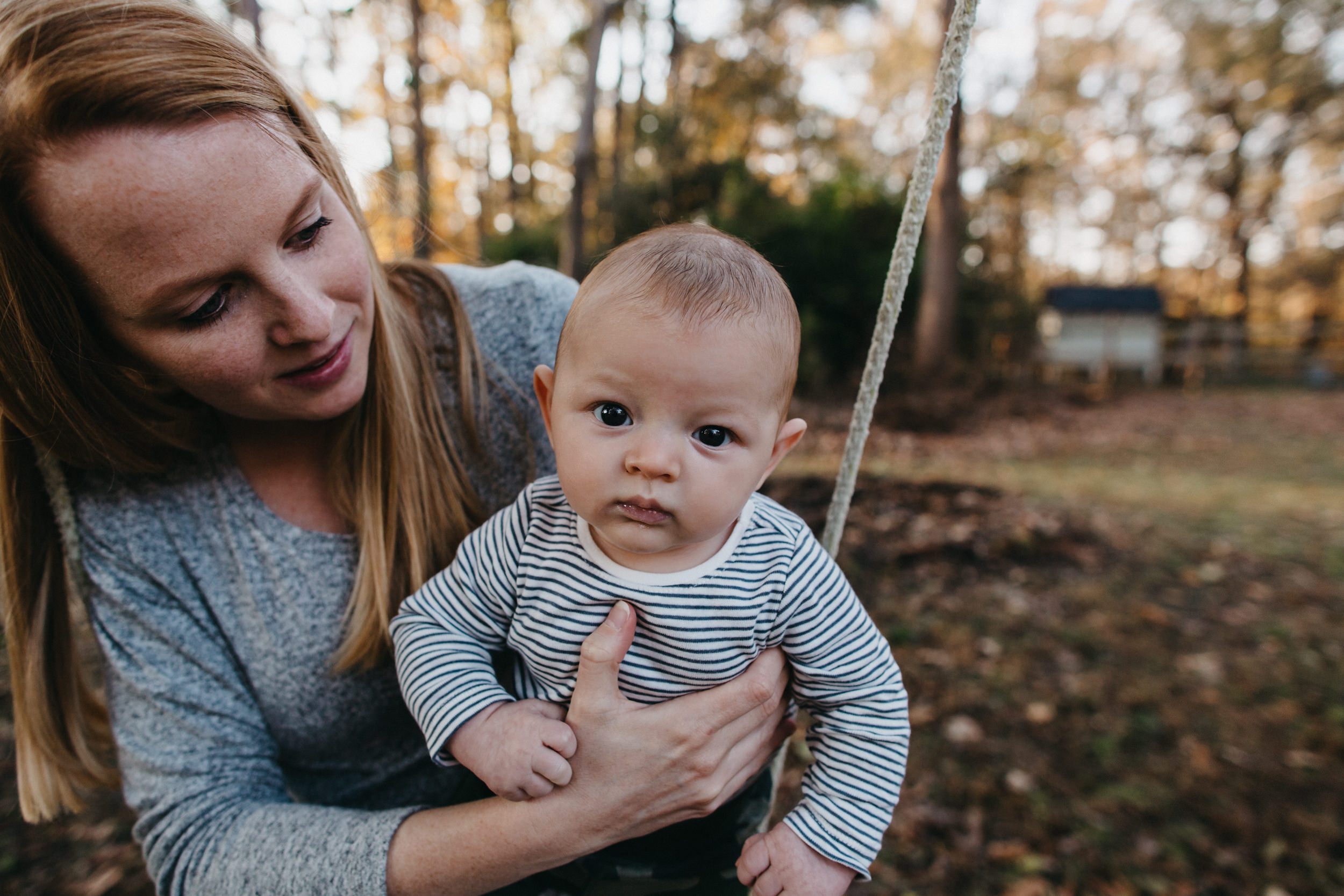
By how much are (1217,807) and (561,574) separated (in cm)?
319

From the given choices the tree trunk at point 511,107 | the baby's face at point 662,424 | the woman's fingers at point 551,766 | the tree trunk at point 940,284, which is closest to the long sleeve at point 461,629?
the woman's fingers at point 551,766

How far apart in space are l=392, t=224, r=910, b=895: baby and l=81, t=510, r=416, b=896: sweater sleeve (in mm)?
316

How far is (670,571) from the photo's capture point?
113cm

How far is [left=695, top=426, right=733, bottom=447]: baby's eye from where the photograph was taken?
1025 mm

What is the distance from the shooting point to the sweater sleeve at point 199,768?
1.22 meters

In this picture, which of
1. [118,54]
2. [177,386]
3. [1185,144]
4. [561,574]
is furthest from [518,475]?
[1185,144]

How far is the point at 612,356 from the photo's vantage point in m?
1.02

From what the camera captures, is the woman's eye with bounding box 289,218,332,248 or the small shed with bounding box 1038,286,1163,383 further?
the small shed with bounding box 1038,286,1163,383

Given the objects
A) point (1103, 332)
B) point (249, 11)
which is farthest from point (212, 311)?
point (1103, 332)

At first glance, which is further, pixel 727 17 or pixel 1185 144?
pixel 1185 144

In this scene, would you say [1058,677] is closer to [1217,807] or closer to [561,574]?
[1217,807]

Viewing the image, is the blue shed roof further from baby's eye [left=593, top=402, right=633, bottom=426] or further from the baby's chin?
baby's eye [left=593, top=402, right=633, bottom=426]

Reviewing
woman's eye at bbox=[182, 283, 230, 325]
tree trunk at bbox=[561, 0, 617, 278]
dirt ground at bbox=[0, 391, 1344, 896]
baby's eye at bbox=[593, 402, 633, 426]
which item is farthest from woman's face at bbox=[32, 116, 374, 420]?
tree trunk at bbox=[561, 0, 617, 278]

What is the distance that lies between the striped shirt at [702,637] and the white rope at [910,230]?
0.14 metres
